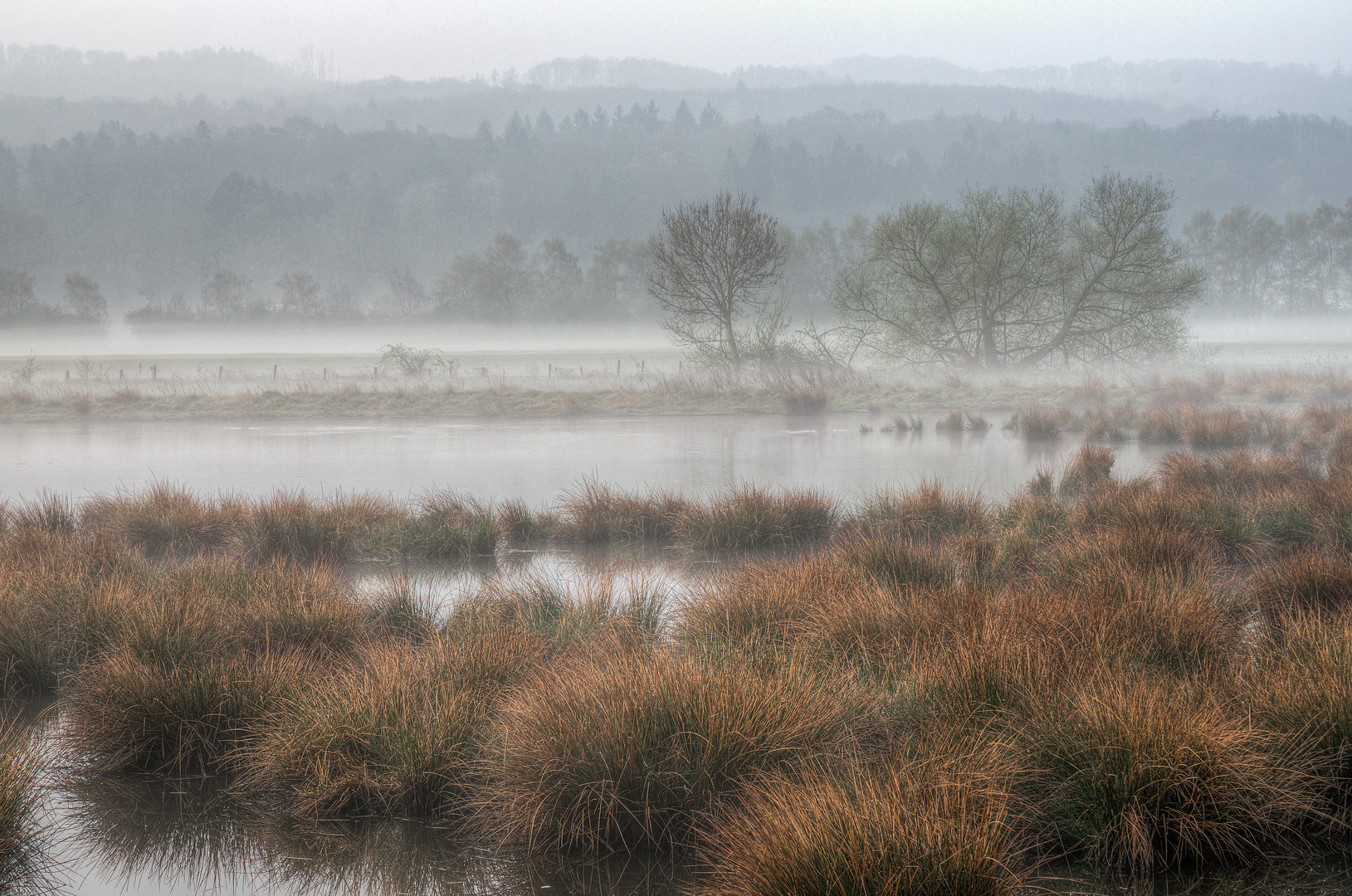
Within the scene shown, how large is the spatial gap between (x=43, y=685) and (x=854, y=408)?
22797mm

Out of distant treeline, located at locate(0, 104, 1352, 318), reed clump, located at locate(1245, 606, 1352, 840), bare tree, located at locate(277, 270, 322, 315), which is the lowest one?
reed clump, located at locate(1245, 606, 1352, 840)

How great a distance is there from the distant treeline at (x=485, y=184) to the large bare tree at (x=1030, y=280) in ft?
195

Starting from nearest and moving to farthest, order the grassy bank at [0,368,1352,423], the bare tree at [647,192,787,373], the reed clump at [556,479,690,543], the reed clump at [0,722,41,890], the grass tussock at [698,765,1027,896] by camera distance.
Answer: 1. the grass tussock at [698,765,1027,896]
2. the reed clump at [0,722,41,890]
3. the reed clump at [556,479,690,543]
4. the grassy bank at [0,368,1352,423]
5. the bare tree at [647,192,787,373]

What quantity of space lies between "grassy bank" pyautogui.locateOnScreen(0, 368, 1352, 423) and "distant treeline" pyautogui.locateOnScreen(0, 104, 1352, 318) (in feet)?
199

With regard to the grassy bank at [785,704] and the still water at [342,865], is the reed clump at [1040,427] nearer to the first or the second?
the grassy bank at [785,704]

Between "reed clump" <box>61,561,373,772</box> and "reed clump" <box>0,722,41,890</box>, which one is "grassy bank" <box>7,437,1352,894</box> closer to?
"reed clump" <box>61,561,373,772</box>

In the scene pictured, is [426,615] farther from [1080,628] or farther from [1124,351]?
[1124,351]

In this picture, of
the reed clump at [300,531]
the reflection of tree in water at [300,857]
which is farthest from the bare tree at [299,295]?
the reflection of tree in water at [300,857]

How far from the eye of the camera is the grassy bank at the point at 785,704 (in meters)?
3.21

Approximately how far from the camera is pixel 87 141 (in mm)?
138750

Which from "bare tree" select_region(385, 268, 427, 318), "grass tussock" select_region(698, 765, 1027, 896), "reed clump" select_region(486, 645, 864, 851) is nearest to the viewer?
"grass tussock" select_region(698, 765, 1027, 896)

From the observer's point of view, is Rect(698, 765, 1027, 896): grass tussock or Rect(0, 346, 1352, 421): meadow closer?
Rect(698, 765, 1027, 896): grass tussock

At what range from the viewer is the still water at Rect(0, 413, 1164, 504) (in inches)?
538

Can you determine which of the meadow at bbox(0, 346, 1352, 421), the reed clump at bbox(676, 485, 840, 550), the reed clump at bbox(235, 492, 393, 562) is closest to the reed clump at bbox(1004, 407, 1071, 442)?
the meadow at bbox(0, 346, 1352, 421)
